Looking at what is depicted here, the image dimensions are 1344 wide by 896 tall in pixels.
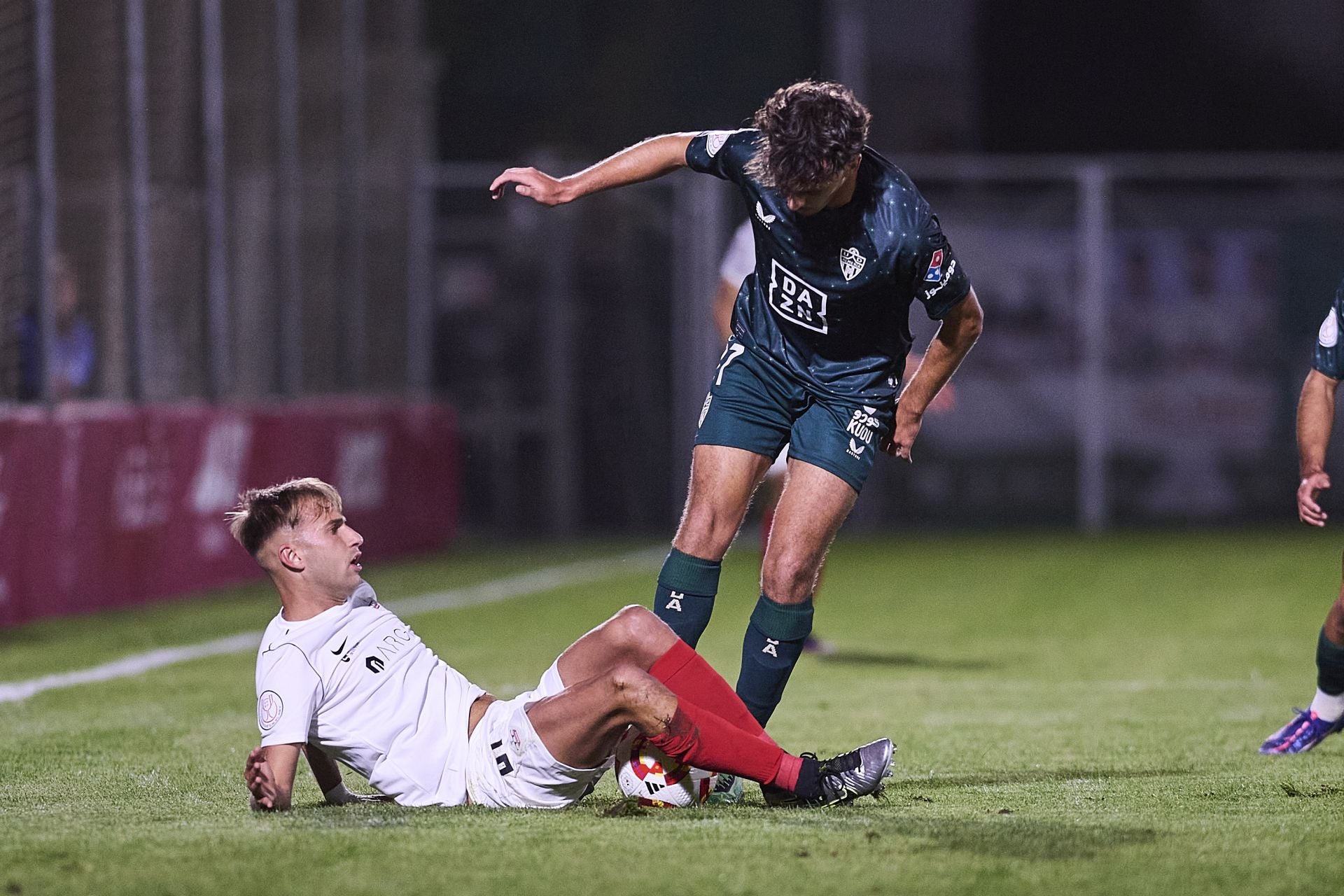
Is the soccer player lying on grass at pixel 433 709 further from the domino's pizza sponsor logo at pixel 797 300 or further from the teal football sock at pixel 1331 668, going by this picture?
the teal football sock at pixel 1331 668

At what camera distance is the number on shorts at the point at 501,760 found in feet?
16.2

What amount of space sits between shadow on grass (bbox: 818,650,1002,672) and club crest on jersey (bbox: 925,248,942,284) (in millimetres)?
3779

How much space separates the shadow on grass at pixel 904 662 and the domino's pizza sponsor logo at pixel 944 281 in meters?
3.73

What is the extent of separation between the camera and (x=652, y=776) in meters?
5.04

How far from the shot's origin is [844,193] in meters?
5.32

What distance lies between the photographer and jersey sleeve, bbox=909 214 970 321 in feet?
17.7

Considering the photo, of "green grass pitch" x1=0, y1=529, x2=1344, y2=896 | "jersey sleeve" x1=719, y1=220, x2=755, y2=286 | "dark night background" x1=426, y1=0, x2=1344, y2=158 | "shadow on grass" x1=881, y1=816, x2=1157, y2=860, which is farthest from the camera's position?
"dark night background" x1=426, y1=0, x2=1344, y2=158

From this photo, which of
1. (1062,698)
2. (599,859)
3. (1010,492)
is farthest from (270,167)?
(599,859)

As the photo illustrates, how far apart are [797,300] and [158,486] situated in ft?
23.9

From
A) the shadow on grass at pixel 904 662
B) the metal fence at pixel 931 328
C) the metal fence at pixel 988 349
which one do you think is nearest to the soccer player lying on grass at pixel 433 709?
the shadow on grass at pixel 904 662

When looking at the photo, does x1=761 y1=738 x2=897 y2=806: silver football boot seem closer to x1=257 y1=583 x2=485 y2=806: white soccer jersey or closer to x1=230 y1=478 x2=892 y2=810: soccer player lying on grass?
x1=230 y1=478 x2=892 y2=810: soccer player lying on grass

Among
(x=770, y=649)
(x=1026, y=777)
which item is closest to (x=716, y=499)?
(x=770, y=649)

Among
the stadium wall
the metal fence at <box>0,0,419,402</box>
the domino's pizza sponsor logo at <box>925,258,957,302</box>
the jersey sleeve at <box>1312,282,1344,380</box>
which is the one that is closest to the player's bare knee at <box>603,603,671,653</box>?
the domino's pizza sponsor logo at <box>925,258,957,302</box>

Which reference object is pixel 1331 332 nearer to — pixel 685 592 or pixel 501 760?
pixel 685 592
